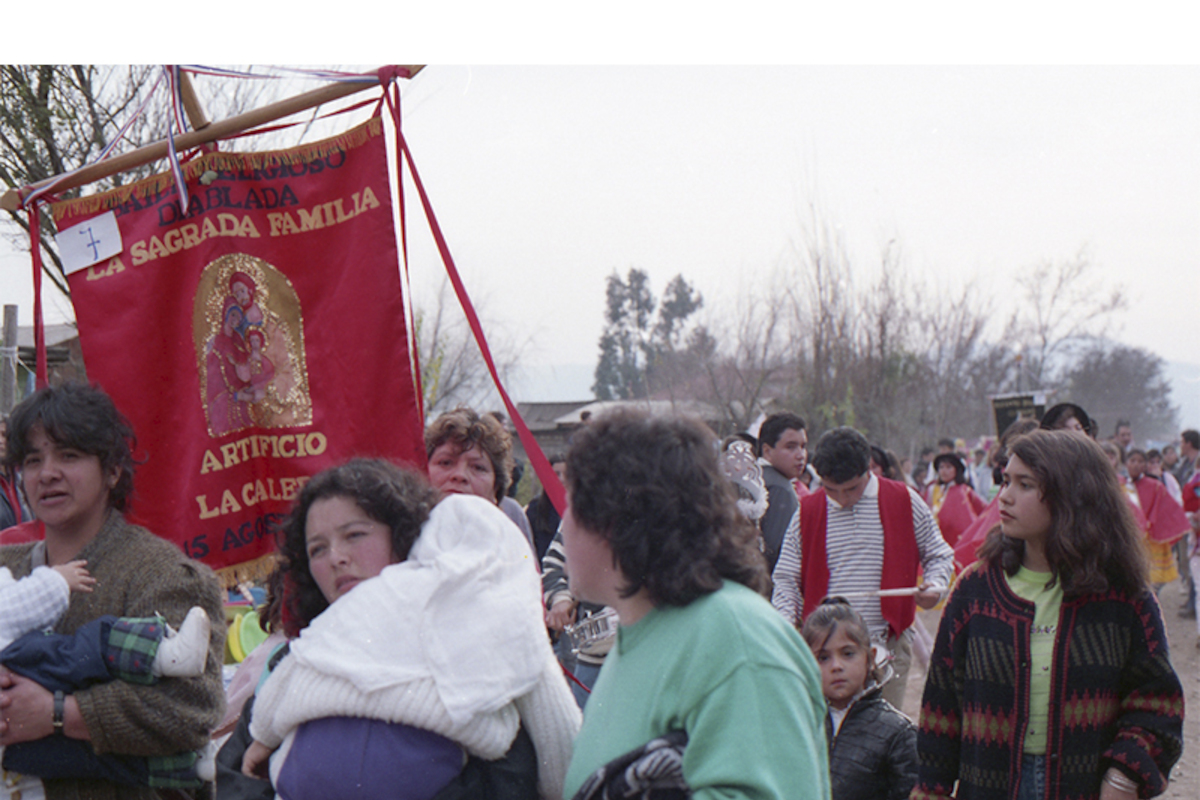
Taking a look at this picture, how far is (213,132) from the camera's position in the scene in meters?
3.26

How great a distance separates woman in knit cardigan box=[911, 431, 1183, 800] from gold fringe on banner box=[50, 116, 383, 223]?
2.38 m

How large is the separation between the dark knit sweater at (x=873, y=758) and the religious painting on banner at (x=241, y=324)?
1.81 meters

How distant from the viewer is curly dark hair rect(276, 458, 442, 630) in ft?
7.31

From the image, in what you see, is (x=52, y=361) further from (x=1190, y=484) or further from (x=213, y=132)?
(x=1190, y=484)

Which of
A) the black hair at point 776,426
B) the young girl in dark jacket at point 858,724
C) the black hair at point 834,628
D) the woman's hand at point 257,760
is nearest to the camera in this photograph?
the woman's hand at point 257,760

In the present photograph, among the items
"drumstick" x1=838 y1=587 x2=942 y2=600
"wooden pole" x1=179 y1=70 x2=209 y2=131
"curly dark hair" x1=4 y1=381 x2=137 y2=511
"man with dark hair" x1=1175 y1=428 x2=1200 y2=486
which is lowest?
"man with dark hair" x1=1175 y1=428 x2=1200 y2=486

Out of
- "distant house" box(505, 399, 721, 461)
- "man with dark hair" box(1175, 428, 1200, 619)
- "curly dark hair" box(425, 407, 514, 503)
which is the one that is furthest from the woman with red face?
"man with dark hair" box(1175, 428, 1200, 619)

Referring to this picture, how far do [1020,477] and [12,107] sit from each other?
7533mm

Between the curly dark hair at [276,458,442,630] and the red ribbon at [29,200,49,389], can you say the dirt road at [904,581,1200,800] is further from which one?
the red ribbon at [29,200,49,389]

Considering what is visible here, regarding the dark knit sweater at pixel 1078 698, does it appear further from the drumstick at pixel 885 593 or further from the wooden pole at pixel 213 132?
the wooden pole at pixel 213 132

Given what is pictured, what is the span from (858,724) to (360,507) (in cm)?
214

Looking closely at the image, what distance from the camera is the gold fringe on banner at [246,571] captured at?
3.33m

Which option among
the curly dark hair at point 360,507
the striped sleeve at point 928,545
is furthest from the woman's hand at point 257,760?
the striped sleeve at point 928,545

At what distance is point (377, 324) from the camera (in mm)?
3322
